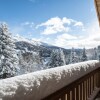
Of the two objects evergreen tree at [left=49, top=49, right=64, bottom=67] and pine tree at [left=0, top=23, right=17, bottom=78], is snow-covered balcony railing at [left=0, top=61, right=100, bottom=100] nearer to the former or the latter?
pine tree at [left=0, top=23, right=17, bottom=78]

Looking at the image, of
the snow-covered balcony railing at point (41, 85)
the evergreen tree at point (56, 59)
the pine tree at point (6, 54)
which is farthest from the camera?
the evergreen tree at point (56, 59)

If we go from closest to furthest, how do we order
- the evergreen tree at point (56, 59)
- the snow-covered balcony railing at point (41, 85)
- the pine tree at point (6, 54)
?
the snow-covered balcony railing at point (41, 85) < the pine tree at point (6, 54) < the evergreen tree at point (56, 59)

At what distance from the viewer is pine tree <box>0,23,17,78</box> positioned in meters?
43.1

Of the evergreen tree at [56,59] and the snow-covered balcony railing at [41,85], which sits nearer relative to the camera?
the snow-covered balcony railing at [41,85]

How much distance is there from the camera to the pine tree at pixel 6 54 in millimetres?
43062

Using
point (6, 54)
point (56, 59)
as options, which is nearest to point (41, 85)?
point (6, 54)

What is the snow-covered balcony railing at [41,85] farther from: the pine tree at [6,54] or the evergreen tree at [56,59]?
the evergreen tree at [56,59]

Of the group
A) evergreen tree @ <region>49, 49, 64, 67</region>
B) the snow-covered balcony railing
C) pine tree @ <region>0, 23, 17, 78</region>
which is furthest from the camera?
evergreen tree @ <region>49, 49, 64, 67</region>

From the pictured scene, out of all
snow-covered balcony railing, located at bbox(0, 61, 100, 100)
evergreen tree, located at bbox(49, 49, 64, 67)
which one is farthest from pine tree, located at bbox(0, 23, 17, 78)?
snow-covered balcony railing, located at bbox(0, 61, 100, 100)

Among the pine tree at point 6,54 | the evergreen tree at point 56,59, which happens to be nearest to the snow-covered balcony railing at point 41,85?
the pine tree at point 6,54

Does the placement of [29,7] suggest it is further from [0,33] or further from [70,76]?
[70,76]

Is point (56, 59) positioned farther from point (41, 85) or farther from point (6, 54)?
point (41, 85)

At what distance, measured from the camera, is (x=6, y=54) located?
A: 45.1m

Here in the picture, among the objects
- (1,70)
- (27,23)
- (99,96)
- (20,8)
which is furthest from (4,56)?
(27,23)
